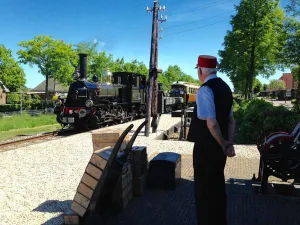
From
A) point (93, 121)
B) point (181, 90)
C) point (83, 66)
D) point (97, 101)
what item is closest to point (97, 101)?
point (97, 101)

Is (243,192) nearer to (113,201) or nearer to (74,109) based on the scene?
(113,201)

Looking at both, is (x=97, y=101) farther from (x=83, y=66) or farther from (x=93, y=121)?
(x=83, y=66)

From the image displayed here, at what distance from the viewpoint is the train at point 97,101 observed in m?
16.3

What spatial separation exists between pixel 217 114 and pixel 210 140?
269 millimetres

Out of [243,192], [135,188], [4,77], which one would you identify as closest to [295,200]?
[243,192]

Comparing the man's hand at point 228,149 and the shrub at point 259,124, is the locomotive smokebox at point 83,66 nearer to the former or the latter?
the shrub at point 259,124

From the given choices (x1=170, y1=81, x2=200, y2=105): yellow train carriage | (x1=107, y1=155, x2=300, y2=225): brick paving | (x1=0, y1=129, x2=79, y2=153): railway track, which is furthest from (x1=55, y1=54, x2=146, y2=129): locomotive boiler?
(x1=170, y1=81, x2=200, y2=105): yellow train carriage

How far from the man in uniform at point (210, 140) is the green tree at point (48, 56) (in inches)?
1304

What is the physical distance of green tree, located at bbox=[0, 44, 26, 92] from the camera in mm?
37453

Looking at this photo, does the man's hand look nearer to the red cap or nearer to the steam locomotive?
the red cap

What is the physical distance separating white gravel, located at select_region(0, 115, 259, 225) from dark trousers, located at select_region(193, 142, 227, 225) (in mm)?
2007

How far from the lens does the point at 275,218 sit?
4.29m

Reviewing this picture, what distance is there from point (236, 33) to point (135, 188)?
2628cm

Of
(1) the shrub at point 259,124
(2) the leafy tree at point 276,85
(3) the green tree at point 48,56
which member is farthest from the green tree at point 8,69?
(2) the leafy tree at point 276,85
